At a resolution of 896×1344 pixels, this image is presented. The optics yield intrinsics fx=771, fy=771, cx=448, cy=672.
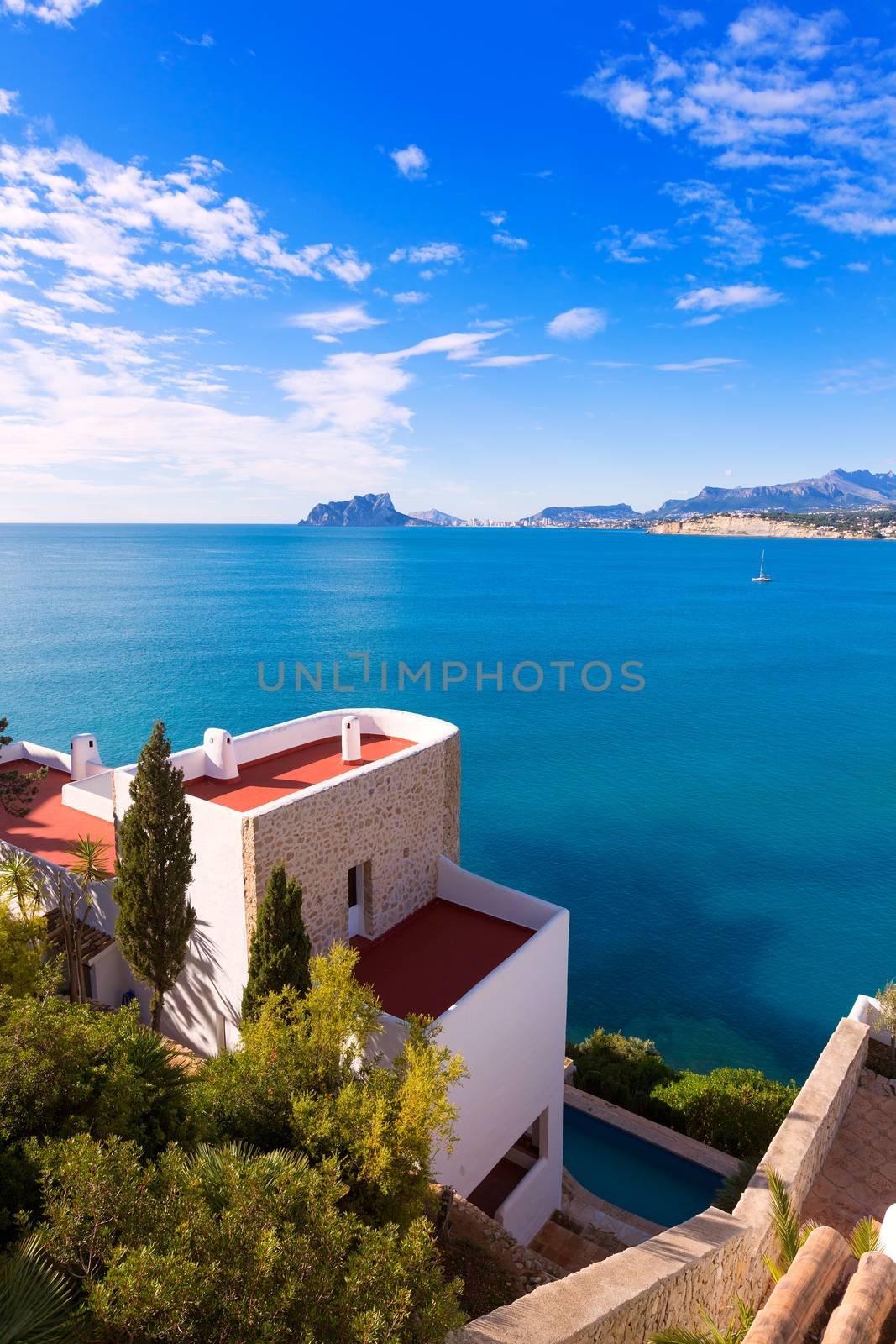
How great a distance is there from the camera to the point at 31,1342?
534 centimetres

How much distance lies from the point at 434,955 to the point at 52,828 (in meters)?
10.8

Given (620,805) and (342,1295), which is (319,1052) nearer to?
(342,1295)

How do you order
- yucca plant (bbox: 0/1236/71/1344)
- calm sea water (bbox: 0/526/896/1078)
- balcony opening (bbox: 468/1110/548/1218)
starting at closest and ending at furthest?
1. yucca plant (bbox: 0/1236/71/1344)
2. balcony opening (bbox: 468/1110/548/1218)
3. calm sea water (bbox: 0/526/896/1078)

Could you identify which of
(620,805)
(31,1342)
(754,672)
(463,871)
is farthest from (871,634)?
(31,1342)

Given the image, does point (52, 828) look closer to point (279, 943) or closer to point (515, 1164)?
point (279, 943)

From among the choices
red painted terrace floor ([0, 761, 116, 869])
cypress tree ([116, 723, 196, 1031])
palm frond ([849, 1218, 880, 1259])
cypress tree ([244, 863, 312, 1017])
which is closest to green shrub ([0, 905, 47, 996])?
cypress tree ([116, 723, 196, 1031])

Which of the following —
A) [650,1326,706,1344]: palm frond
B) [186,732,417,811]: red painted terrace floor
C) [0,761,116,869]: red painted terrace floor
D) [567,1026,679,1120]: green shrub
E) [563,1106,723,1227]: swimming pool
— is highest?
[186,732,417,811]: red painted terrace floor

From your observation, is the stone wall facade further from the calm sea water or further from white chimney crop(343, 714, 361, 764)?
the calm sea water

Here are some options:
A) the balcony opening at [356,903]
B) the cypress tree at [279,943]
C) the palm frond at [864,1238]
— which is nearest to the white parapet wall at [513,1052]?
the balcony opening at [356,903]

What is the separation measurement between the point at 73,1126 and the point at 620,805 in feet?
118

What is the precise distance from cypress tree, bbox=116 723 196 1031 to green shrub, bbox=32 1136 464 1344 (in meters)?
7.15

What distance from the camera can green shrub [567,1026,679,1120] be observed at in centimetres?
1912

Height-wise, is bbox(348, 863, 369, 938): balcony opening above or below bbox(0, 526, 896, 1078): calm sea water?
above

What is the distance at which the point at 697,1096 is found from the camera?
18312mm
